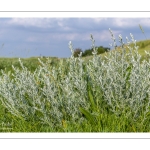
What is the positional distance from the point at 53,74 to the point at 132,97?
0.81 metres

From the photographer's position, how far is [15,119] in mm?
3582

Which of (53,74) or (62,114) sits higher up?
(53,74)

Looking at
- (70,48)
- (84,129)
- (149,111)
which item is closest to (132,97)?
(149,111)

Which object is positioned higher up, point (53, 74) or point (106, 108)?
point (53, 74)
